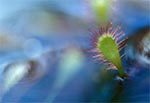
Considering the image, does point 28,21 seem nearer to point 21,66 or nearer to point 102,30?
point 21,66

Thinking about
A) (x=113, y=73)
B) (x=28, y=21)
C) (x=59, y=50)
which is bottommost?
(x=113, y=73)

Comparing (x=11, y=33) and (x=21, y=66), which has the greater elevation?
(x=11, y=33)

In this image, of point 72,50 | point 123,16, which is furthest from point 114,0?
point 72,50

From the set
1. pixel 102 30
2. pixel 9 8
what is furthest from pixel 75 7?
pixel 9 8

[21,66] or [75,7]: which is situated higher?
[75,7]

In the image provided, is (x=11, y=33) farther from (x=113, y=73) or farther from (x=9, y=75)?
(x=113, y=73)

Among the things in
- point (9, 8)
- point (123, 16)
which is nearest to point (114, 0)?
point (123, 16)
